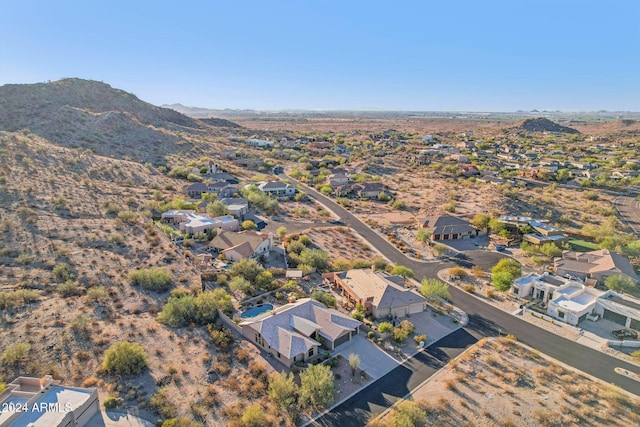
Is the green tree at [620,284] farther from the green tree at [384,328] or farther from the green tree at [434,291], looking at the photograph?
the green tree at [384,328]

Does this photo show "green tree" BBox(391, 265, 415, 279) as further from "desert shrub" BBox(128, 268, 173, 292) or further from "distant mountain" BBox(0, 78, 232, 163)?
"distant mountain" BBox(0, 78, 232, 163)

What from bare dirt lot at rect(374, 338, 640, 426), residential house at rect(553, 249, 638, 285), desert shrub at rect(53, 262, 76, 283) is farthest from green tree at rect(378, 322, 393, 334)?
desert shrub at rect(53, 262, 76, 283)

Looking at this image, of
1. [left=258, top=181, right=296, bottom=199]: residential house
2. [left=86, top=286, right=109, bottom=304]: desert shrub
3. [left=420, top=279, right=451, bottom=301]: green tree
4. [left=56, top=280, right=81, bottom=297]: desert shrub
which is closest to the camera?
[left=86, top=286, right=109, bottom=304]: desert shrub

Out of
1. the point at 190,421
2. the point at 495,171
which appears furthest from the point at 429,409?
the point at 495,171

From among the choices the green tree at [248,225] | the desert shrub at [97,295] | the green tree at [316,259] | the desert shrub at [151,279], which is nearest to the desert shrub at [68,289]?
the desert shrub at [97,295]

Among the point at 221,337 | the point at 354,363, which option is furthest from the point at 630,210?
the point at 221,337
